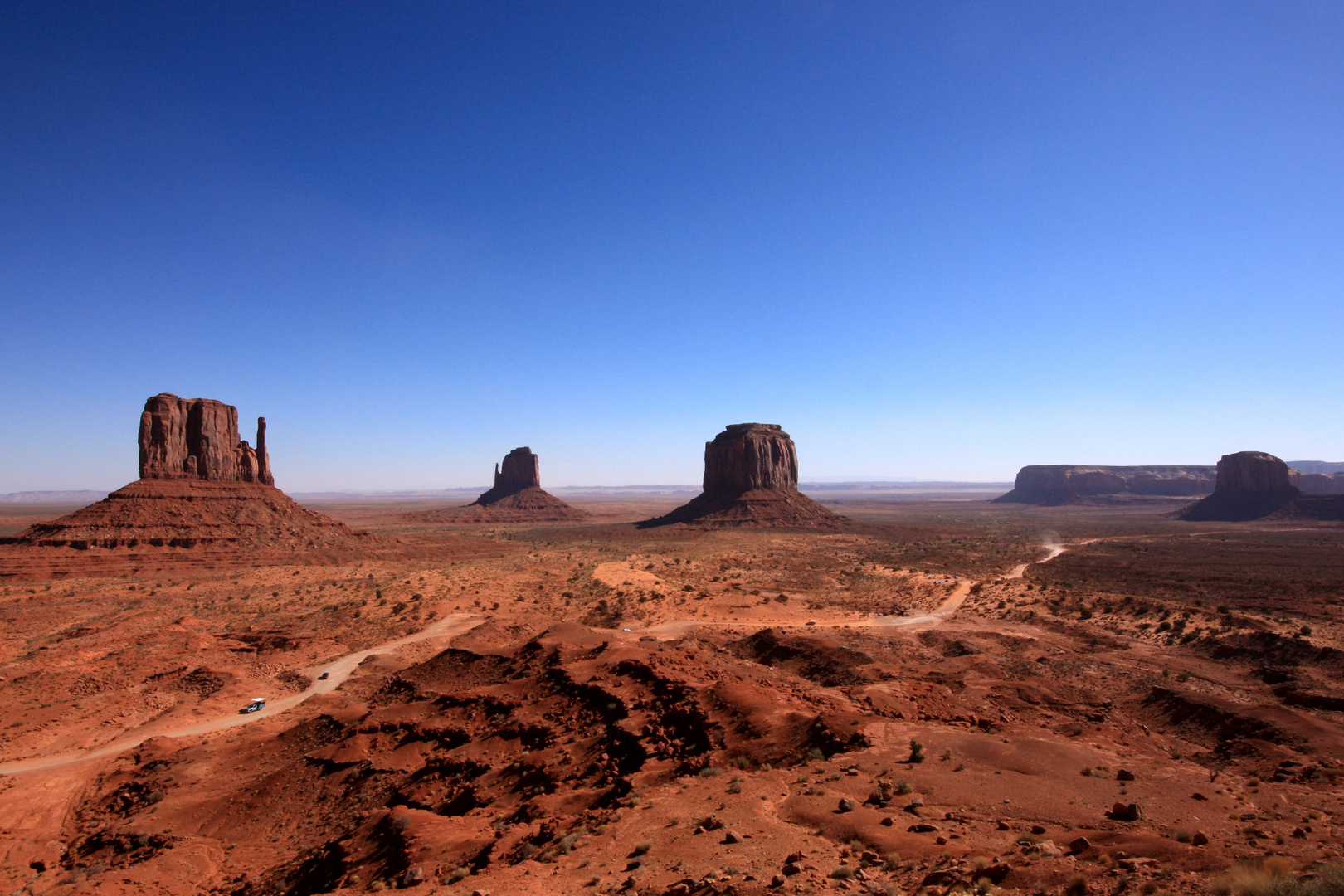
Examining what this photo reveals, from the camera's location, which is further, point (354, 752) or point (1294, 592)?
point (1294, 592)

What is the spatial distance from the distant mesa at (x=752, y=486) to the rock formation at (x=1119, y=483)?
113754 mm

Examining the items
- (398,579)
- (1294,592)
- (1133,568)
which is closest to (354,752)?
(398,579)

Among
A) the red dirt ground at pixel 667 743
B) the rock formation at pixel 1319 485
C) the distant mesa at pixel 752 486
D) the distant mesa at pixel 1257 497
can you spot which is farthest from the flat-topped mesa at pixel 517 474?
the rock formation at pixel 1319 485

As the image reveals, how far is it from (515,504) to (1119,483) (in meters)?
178

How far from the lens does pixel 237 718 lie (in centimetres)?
2212

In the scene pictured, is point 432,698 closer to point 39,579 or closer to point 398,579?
point 398,579

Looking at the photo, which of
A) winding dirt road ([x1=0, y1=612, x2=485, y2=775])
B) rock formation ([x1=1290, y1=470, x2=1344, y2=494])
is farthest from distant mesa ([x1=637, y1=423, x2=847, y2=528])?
rock formation ([x1=1290, y1=470, x2=1344, y2=494])

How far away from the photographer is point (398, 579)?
45.8 metres

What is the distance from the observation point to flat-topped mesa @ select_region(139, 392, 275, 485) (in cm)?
5502

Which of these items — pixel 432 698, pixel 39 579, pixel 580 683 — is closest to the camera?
pixel 580 683

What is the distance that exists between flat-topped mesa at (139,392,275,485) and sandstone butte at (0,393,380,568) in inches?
2.8

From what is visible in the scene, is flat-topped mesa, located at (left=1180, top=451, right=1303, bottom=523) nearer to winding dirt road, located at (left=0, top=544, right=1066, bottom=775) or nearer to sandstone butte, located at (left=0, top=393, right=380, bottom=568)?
winding dirt road, located at (left=0, top=544, right=1066, bottom=775)

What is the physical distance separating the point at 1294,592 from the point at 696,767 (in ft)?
151

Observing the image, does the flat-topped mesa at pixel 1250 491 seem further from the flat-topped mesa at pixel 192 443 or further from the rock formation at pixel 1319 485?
the flat-topped mesa at pixel 192 443
